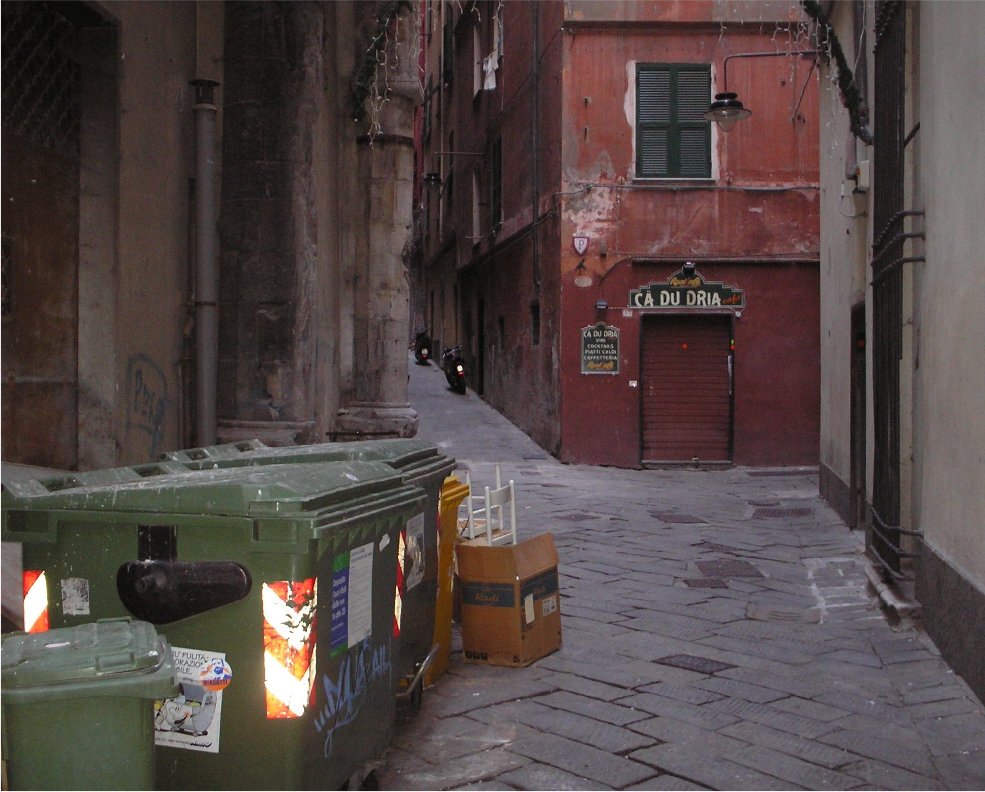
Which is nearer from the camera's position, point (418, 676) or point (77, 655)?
point (77, 655)

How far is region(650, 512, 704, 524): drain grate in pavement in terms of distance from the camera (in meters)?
10.5

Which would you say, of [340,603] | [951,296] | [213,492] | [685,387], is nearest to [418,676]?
[340,603]

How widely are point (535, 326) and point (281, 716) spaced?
14595 mm

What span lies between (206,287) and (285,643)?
17.0 feet

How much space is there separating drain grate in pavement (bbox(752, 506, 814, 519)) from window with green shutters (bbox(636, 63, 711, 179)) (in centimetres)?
599

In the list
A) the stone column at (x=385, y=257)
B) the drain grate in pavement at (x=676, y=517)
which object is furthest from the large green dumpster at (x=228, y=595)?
the drain grate in pavement at (x=676, y=517)

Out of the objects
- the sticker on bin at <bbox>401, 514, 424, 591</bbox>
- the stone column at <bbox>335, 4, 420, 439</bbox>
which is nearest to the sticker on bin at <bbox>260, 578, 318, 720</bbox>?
the sticker on bin at <bbox>401, 514, 424, 591</bbox>

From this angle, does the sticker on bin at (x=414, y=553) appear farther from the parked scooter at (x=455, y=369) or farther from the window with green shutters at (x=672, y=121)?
the parked scooter at (x=455, y=369)

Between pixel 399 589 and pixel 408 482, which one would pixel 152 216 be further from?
pixel 399 589

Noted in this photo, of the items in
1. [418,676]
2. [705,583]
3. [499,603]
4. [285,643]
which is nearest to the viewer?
[285,643]

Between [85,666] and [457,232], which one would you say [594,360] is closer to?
[457,232]

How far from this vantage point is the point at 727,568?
808cm

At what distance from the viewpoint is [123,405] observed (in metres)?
6.95

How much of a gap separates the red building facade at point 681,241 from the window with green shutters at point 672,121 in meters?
0.02
